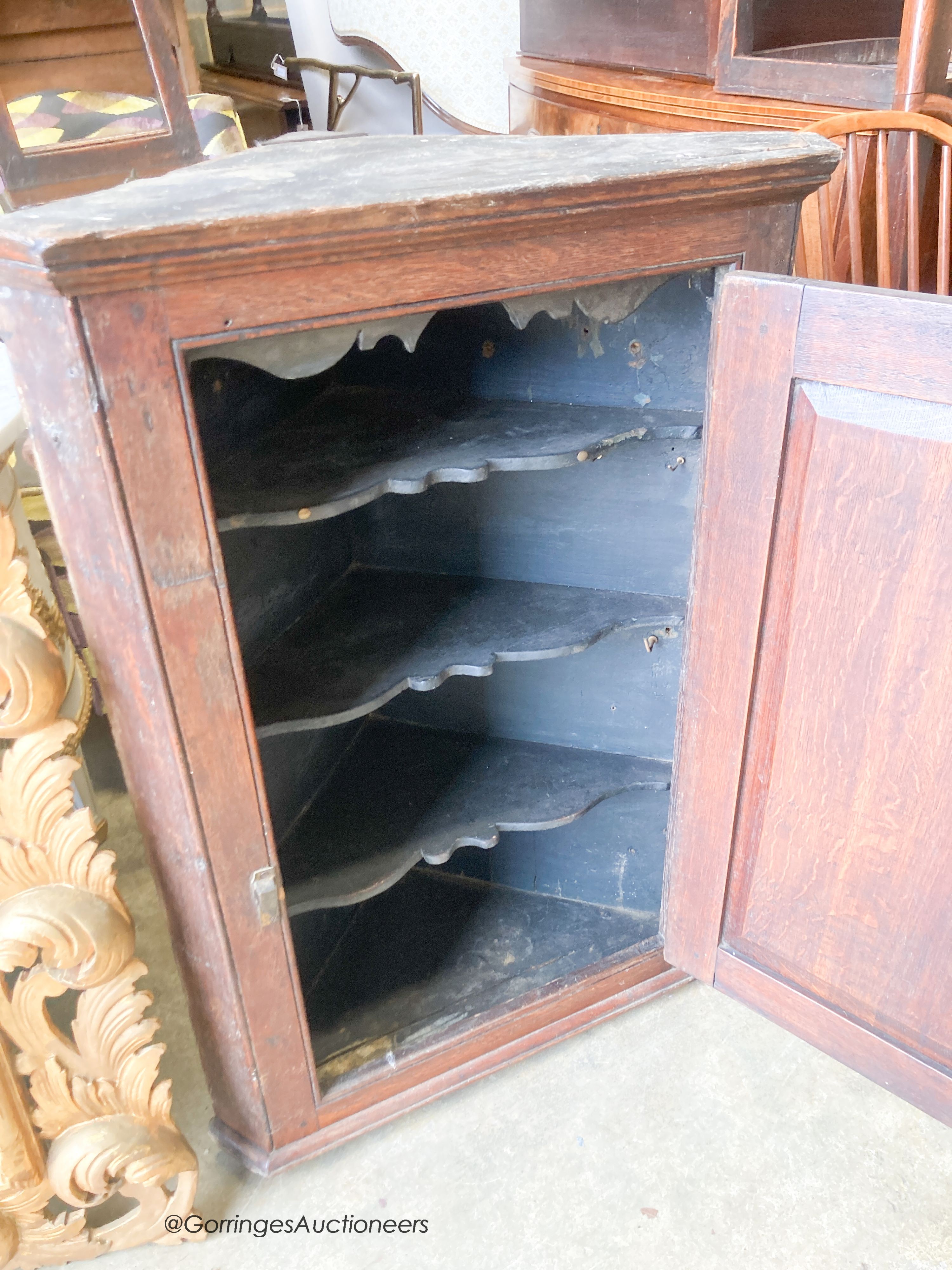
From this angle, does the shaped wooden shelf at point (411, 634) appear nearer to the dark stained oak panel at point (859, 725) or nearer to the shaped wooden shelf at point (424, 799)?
the shaped wooden shelf at point (424, 799)

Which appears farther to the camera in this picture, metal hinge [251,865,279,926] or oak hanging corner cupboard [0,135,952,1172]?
metal hinge [251,865,279,926]

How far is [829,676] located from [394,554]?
0.71 m

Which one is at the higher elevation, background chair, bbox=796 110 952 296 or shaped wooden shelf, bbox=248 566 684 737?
background chair, bbox=796 110 952 296

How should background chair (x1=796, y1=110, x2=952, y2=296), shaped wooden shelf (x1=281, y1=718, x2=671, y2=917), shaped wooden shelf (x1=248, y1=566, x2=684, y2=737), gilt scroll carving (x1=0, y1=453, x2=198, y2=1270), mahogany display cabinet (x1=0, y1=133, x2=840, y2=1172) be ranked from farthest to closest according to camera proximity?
background chair (x1=796, y1=110, x2=952, y2=296)
shaped wooden shelf (x1=281, y1=718, x2=671, y2=917)
shaped wooden shelf (x1=248, y1=566, x2=684, y2=737)
gilt scroll carving (x1=0, y1=453, x2=198, y2=1270)
mahogany display cabinet (x1=0, y1=133, x2=840, y2=1172)

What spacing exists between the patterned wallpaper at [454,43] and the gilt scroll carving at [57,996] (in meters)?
3.60

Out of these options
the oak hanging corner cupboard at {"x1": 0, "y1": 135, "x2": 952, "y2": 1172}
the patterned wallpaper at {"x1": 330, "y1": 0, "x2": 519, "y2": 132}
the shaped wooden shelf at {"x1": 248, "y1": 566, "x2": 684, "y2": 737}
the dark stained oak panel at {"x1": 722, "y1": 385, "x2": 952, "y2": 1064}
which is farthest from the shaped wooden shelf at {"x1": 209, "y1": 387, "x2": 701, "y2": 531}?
the patterned wallpaper at {"x1": 330, "y1": 0, "x2": 519, "y2": 132}

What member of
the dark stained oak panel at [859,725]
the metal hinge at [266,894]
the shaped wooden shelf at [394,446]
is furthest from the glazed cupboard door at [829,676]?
the metal hinge at [266,894]

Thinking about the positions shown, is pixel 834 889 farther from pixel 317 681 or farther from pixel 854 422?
pixel 317 681

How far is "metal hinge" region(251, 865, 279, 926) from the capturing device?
992 mm

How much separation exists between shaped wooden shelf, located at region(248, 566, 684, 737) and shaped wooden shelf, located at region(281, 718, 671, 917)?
0.54 feet

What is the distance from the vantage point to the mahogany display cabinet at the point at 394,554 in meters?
0.76

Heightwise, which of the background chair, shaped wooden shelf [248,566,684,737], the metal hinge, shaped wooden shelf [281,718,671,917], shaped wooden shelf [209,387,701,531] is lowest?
shaped wooden shelf [281,718,671,917]

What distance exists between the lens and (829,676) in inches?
37.6

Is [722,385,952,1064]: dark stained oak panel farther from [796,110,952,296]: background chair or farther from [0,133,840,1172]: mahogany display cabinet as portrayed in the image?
[796,110,952,296]: background chair
